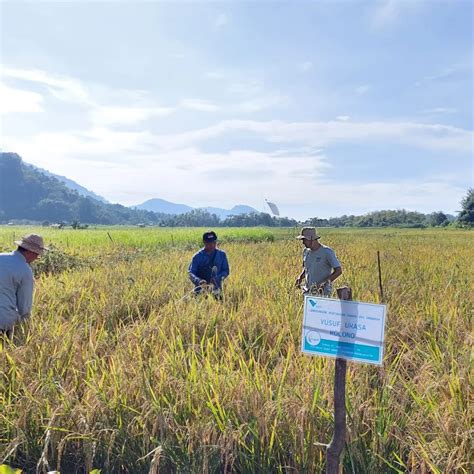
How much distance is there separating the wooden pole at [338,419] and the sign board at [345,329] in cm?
6

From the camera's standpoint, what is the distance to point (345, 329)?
1.68 meters

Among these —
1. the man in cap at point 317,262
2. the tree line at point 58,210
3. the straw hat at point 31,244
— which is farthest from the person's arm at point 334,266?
the tree line at point 58,210

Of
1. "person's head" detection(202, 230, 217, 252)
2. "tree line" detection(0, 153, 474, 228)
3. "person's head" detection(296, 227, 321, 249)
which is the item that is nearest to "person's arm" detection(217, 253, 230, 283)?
"person's head" detection(202, 230, 217, 252)

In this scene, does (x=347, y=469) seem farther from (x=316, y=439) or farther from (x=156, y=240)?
(x=156, y=240)

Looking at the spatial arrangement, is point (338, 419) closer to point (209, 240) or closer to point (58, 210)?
point (209, 240)

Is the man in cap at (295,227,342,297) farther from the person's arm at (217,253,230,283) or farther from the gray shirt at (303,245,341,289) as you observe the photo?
the person's arm at (217,253,230,283)

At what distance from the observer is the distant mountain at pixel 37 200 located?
364 ft

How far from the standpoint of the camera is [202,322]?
3842 millimetres

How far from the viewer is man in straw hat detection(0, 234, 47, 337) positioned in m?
3.76

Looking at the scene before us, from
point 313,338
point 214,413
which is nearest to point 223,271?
point 214,413

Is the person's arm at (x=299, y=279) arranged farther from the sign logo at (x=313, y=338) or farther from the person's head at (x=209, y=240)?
the sign logo at (x=313, y=338)

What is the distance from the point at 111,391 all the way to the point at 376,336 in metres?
1.69

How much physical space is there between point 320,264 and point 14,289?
3.37 metres

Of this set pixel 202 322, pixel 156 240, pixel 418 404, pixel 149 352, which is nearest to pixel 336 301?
pixel 418 404
